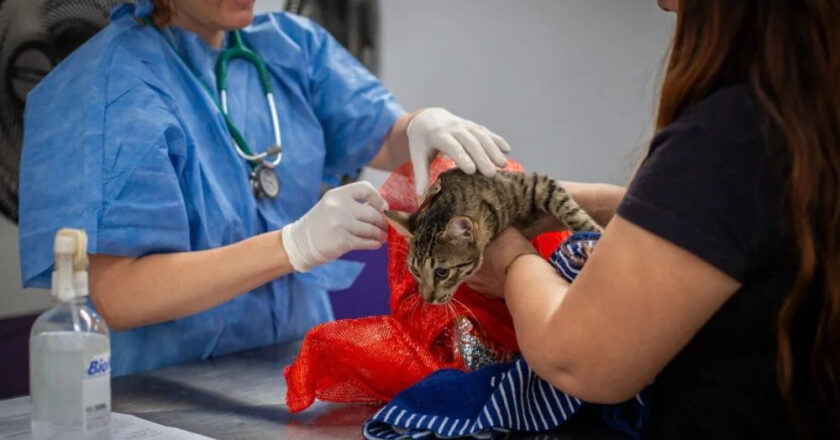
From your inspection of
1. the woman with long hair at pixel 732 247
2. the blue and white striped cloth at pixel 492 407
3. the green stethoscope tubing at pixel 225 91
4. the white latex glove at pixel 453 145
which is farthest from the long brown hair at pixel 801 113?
the green stethoscope tubing at pixel 225 91

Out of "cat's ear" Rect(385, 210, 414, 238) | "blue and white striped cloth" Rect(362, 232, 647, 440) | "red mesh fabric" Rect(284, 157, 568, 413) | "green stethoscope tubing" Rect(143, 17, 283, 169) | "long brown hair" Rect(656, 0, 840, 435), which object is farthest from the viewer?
"green stethoscope tubing" Rect(143, 17, 283, 169)

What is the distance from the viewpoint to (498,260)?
3.68 ft

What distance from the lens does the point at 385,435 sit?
105 cm

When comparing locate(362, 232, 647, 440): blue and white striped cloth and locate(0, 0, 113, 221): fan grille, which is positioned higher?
locate(0, 0, 113, 221): fan grille

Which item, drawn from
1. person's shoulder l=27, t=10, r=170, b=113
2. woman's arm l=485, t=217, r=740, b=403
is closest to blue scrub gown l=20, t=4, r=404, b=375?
person's shoulder l=27, t=10, r=170, b=113

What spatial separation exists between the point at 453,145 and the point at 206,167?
45 centimetres

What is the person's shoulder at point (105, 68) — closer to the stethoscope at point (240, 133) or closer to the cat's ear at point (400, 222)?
the stethoscope at point (240, 133)

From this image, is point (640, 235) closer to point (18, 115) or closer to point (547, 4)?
point (18, 115)

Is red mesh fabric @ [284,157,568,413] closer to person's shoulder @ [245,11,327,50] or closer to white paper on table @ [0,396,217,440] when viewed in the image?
white paper on table @ [0,396,217,440]

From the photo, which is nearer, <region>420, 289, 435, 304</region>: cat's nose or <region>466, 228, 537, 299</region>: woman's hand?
<region>466, 228, 537, 299</region>: woman's hand

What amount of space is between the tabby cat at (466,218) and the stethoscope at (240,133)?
41cm

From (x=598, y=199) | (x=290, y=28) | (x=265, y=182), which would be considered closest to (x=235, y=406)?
(x=265, y=182)

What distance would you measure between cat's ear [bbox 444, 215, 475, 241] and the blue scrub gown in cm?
46

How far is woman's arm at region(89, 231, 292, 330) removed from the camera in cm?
139
